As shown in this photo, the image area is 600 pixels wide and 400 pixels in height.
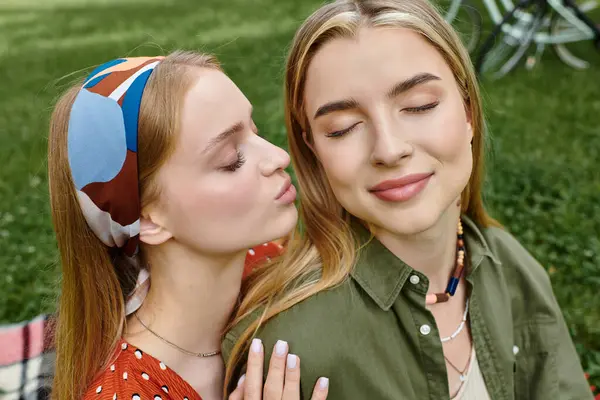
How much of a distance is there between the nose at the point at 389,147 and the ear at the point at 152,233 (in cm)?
77

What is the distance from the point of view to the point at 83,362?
2477 millimetres

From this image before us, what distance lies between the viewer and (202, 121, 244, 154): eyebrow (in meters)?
2.28

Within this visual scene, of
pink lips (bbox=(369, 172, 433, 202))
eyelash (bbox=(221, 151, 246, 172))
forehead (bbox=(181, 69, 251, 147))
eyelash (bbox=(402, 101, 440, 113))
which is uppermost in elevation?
eyelash (bbox=(402, 101, 440, 113))

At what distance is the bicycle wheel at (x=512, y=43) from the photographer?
8.56 m

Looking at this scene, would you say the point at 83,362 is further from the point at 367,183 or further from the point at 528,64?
the point at 528,64

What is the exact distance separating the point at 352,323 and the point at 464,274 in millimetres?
628

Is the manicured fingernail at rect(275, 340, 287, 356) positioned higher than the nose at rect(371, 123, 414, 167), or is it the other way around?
the nose at rect(371, 123, 414, 167)

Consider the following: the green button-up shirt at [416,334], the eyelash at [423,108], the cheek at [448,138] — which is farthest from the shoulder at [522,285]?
the eyelash at [423,108]

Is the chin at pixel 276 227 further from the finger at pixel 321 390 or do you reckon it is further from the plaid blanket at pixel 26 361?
the plaid blanket at pixel 26 361

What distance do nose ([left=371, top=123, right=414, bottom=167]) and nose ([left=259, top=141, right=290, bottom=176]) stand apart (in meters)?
0.38

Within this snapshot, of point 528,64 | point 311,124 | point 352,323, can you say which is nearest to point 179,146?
point 311,124

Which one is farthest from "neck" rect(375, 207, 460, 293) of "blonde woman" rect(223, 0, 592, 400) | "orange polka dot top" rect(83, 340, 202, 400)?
"orange polka dot top" rect(83, 340, 202, 400)

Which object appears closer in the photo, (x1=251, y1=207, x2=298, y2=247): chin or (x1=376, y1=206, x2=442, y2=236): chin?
(x1=376, y1=206, x2=442, y2=236): chin

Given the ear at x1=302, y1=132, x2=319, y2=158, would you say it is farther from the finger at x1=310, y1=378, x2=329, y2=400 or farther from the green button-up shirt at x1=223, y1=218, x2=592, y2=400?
the finger at x1=310, y1=378, x2=329, y2=400
